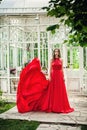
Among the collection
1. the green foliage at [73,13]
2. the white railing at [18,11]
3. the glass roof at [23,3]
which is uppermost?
the glass roof at [23,3]

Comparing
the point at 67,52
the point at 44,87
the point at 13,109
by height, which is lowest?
the point at 13,109

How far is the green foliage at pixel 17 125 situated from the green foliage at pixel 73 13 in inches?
149

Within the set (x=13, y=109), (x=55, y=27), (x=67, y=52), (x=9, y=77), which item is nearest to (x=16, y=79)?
(x=9, y=77)

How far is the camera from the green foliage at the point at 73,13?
195 centimetres

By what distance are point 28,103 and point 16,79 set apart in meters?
3.12

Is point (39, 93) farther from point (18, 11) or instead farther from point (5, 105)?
point (18, 11)

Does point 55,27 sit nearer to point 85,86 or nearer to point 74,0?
point 74,0

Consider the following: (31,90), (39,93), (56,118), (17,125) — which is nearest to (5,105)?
(31,90)

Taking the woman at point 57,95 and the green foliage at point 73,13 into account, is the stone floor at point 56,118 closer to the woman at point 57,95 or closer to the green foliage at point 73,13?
the woman at point 57,95

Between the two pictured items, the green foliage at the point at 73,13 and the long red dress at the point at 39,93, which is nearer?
the green foliage at the point at 73,13

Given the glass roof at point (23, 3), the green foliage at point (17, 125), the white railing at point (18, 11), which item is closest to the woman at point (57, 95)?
the green foliage at point (17, 125)

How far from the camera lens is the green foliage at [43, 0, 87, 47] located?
1.95m

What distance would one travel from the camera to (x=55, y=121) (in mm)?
6070

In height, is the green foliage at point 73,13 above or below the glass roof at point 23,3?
below
